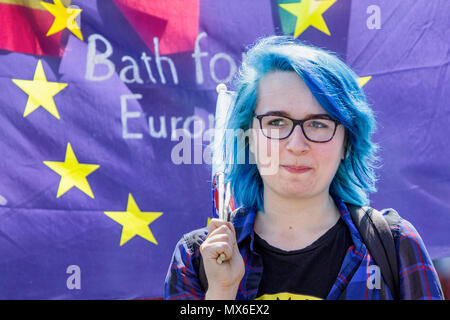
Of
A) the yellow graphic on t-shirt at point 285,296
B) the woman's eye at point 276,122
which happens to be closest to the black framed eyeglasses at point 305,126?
the woman's eye at point 276,122

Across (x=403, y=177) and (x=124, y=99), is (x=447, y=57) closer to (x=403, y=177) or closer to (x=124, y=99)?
(x=403, y=177)

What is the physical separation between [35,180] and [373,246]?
1.44m

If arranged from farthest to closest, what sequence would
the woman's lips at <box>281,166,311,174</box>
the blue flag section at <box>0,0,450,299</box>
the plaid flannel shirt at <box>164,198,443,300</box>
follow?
the blue flag section at <box>0,0,450,299</box>, the woman's lips at <box>281,166,311,174</box>, the plaid flannel shirt at <box>164,198,443,300</box>

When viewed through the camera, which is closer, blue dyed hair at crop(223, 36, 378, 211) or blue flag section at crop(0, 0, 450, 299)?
blue dyed hair at crop(223, 36, 378, 211)

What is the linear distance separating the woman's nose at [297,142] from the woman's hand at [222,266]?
0.82 ft

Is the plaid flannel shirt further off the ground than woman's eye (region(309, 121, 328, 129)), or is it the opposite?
woman's eye (region(309, 121, 328, 129))

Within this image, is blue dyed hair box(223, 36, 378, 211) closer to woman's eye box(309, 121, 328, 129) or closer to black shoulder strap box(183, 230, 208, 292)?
woman's eye box(309, 121, 328, 129)

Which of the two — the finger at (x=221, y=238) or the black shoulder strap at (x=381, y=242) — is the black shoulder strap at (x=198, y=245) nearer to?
the finger at (x=221, y=238)

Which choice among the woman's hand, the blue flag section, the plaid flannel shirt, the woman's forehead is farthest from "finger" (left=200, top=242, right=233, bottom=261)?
the blue flag section

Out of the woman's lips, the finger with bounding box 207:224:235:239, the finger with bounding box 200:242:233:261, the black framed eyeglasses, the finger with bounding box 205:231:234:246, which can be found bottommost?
the finger with bounding box 200:242:233:261

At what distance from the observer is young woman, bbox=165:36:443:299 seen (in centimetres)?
124

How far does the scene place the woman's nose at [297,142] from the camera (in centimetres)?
130

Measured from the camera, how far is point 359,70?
7.40ft

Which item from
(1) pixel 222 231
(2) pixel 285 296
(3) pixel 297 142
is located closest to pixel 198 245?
(1) pixel 222 231
